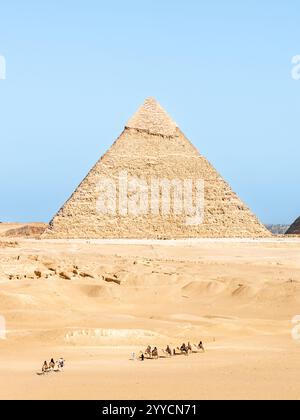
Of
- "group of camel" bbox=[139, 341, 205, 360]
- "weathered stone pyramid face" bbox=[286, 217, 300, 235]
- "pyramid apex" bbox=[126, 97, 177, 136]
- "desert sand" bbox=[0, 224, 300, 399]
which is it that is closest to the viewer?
"desert sand" bbox=[0, 224, 300, 399]

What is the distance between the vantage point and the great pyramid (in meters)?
66.2

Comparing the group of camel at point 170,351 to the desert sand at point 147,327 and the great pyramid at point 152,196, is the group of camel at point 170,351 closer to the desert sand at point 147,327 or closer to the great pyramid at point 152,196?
the desert sand at point 147,327

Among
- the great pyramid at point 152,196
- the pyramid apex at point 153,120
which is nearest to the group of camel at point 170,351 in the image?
the great pyramid at point 152,196

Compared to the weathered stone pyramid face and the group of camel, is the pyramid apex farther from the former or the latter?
the group of camel

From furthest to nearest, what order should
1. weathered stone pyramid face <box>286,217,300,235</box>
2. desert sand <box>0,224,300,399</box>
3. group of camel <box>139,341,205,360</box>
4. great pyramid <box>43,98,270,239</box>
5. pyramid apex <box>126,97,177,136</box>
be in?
pyramid apex <box>126,97,177,136</box>, weathered stone pyramid face <box>286,217,300,235</box>, great pyramid <box>43,98,270,239</box>, group of camel <box>139,341,205,360</box>, desert sand <box>0,224,300,399</box>

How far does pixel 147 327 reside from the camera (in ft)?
55.6

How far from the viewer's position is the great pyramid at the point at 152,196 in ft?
217

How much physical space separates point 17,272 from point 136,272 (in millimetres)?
4275

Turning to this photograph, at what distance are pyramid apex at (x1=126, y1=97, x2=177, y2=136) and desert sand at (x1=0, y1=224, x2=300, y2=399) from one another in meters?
40.4

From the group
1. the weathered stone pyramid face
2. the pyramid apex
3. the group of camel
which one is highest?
the pyramid apex

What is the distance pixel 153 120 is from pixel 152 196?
8.47 meters

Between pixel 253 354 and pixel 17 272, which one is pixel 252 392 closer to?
pixel 253 354

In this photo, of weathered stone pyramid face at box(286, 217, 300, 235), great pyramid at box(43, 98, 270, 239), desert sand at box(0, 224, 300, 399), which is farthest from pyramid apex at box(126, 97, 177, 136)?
desert sand at box(0, 224, 300, 399)
